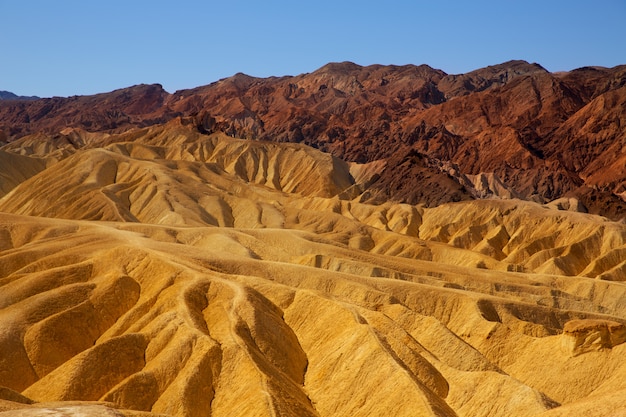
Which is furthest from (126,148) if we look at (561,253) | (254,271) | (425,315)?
(425,315)

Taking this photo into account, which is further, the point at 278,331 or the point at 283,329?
the point at 283,329

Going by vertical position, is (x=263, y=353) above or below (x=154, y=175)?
below

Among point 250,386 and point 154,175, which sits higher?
point 154,175

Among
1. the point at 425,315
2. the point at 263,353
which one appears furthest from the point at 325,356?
the point at 425,315

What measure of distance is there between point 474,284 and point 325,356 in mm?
36359

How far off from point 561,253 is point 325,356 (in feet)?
278

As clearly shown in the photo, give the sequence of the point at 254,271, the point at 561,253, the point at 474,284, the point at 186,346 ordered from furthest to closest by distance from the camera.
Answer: the point at 561,253, the point at 474,284, the point at 254,271, the point at 186,346

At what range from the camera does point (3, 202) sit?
501 feet

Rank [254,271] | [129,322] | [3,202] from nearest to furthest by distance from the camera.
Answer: [129,322] → [254,271] → [3,202]

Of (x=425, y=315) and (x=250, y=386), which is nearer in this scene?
(x=250, y=386)

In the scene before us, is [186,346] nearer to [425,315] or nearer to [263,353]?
[263,353]

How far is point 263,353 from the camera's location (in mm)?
60156

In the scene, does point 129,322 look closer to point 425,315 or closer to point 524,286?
point 425,315

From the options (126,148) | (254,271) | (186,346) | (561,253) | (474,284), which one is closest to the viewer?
(186,346)
